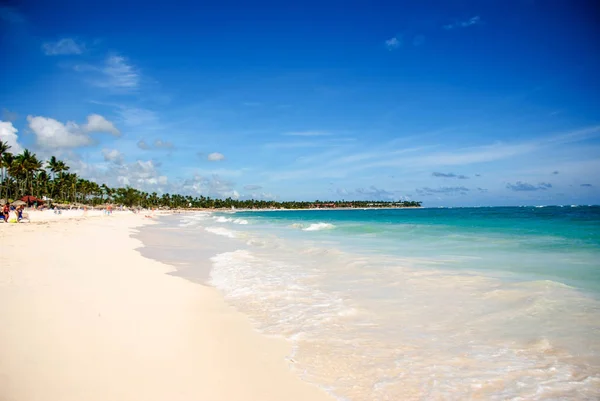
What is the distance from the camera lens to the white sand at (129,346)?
11.6 ft

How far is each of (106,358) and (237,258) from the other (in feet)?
32.3

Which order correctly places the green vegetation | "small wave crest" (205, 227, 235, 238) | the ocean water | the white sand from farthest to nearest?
the green vegetation
"small wave crest" (205, 227, 235, 238)
the ocean water
the white sand

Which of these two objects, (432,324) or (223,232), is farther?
(223,232)

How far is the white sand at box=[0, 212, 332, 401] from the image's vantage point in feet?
11.6

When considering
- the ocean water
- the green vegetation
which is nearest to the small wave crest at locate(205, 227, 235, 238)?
the ocean water

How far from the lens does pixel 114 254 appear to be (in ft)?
43.0

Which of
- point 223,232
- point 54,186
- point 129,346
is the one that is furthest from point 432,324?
point 54,186

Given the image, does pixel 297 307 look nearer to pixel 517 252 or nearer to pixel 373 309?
pixel 373 309

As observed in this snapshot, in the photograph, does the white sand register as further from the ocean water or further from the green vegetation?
the green vegetation

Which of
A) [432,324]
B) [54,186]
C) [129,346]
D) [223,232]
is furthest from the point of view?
[54,186]

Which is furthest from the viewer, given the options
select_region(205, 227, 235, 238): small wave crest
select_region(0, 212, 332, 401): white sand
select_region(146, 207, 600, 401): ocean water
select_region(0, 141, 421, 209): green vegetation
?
select_region(0, 141, 421, 209): green vegetation

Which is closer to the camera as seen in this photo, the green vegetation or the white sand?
the white sand

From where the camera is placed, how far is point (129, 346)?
457 cm

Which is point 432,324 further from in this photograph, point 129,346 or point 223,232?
point 223,232
